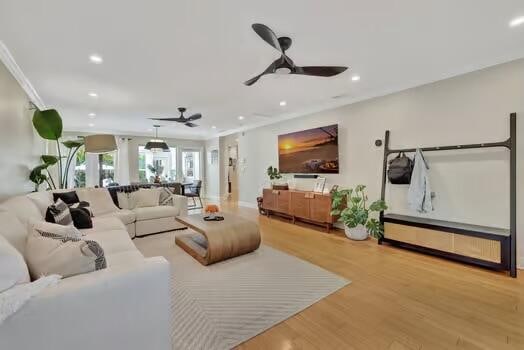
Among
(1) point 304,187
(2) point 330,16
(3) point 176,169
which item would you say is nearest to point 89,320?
(2) point 330,16

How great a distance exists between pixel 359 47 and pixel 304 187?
133 inches

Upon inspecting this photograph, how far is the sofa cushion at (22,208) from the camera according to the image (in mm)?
2027

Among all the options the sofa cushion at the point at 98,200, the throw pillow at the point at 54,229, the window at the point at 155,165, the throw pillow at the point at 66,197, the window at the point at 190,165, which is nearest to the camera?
the throw pillow at the point at 54,229

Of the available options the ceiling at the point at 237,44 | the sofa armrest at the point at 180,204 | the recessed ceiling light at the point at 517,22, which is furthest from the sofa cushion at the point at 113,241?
the recessed ceiling light at the point at 517,22

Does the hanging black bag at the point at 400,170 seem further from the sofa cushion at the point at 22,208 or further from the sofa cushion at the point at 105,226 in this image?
the sofa cushion at the point at 22,208

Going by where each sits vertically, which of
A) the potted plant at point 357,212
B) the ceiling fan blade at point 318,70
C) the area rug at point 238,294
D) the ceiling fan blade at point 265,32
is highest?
the ceiling fan blade at point 265,32

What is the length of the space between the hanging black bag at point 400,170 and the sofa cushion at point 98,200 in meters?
4.59

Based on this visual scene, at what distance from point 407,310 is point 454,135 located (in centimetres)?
255

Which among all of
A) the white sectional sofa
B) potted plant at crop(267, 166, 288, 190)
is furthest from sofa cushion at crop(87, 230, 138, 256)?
potted plant at crop(267, 166, 288, 190)

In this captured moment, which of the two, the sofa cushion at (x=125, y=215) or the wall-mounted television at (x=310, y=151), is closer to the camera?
the sofa cushion at (x=125, y=215)

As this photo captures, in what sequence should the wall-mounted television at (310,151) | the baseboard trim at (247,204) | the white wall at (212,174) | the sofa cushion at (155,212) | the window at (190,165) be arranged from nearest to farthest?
the sofa cushion at (155,212) → the wall-mounted television at (310,151) → the baseboard trim at (247,204) → the white wall at (212,174) → the window at (190,165)

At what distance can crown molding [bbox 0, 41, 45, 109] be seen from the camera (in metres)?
2.70

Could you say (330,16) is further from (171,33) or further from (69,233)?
(69,233)

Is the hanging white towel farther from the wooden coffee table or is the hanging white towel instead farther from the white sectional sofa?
the white sectional sofa
